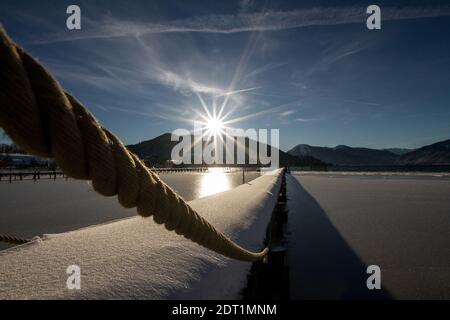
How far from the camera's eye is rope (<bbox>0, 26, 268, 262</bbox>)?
2.53ft

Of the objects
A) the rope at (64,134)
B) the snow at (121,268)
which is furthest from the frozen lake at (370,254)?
the rope at (64,134)

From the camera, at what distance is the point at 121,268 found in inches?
101

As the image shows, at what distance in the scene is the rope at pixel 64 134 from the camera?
30.4 inches

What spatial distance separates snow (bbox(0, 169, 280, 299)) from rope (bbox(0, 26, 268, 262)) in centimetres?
127

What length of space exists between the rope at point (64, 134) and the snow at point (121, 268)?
1.27 m

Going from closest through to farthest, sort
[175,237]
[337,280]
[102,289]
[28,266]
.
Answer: [102,289], [28,266], [175,237], [337,280]

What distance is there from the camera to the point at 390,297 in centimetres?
461

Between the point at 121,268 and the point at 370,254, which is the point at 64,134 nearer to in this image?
the point at 121,268

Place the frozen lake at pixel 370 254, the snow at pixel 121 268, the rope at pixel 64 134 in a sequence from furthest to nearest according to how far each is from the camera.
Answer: the frozen lake at pixel 370 254
the snow at pixel 121 268
the rope at pixel 64 134

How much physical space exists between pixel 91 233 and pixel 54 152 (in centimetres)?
370

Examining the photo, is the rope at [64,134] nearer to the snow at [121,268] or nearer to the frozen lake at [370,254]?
the snow at [121,268]
